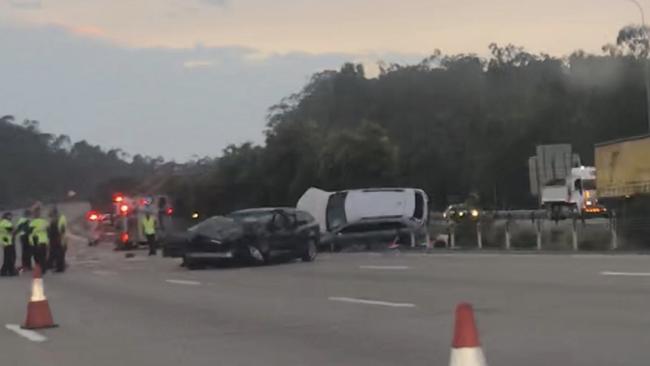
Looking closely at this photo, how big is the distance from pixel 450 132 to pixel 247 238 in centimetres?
6173

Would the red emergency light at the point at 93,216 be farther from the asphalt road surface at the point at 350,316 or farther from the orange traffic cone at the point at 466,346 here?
the orange traffic cone at the point at 466,346

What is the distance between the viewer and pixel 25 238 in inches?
1070

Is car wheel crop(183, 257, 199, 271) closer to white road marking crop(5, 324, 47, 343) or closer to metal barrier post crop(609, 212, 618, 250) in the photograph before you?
metal barrier post crop(609, 212, 618, 250)

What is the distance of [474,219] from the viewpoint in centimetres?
3484

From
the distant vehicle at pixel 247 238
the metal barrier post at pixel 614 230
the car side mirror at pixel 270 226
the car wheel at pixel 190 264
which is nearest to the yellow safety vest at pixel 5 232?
the distant vehicle at pixel 247 238

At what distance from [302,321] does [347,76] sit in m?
98.1

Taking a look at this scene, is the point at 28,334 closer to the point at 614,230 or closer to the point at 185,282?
the point at 185,282

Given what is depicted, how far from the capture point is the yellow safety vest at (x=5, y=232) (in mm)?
27031

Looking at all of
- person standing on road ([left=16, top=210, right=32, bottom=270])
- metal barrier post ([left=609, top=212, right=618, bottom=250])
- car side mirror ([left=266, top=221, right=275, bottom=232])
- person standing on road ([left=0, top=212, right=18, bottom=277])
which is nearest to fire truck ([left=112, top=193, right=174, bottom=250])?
person standing on road ([left=16, top=210, right=32, bottom=270])

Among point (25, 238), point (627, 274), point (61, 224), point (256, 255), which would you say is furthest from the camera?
point (61, 224)

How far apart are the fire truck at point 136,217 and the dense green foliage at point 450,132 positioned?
1459 centimetres

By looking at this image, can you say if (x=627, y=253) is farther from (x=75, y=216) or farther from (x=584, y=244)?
(x=75, y=216)

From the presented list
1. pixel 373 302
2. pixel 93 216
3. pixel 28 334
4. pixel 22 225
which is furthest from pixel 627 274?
pixel 93 216

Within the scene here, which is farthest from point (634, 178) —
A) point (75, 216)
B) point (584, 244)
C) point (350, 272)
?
point (75, 216)
